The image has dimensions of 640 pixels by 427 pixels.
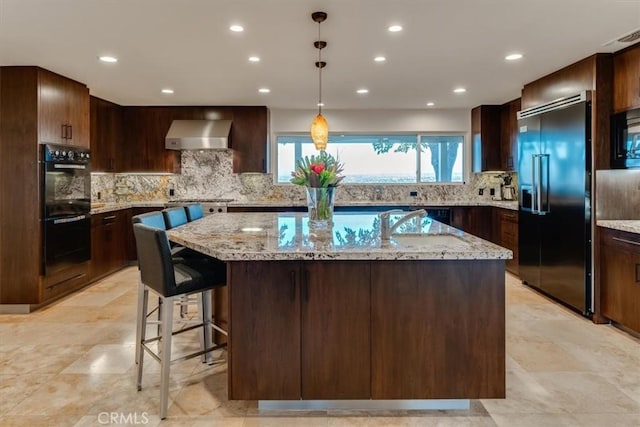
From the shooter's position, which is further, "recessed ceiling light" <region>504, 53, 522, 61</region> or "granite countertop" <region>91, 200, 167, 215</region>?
"granite countertop" <region>91, 200, 167, 215</region>

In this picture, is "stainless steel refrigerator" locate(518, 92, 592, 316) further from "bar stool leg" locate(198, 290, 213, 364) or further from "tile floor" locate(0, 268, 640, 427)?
"bar stool leg" locate(198, 290, 213, 364)

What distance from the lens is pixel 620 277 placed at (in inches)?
141

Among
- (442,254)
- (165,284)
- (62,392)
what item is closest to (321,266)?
(442,254)

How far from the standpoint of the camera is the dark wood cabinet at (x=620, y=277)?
3.40 metres

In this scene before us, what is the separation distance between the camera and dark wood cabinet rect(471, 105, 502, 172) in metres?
6.45

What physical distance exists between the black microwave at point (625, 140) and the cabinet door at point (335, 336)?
2817 mm

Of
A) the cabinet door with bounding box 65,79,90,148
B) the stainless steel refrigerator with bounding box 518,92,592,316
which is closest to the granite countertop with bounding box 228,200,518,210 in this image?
A: the stainless steel refrigerator with bounding box 518,92,592,316

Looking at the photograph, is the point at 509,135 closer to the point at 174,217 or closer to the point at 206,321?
the point at 174,217

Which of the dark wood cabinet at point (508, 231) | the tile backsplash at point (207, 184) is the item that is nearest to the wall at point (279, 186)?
the tile backsplash at point (207, 184)

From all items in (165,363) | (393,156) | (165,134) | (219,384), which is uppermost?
(165,134)

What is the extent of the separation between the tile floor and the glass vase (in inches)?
46.6

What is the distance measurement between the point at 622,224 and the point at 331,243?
2.67m

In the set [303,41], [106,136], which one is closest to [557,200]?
[303,41]

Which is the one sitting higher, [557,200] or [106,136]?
[106,136]
